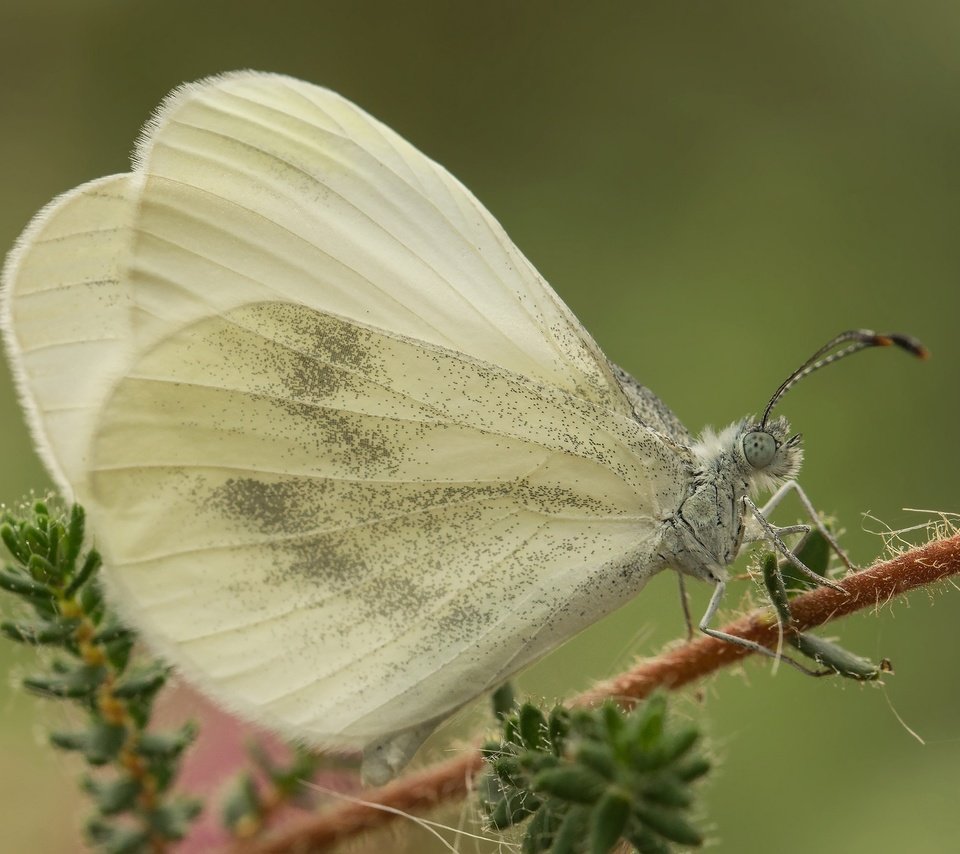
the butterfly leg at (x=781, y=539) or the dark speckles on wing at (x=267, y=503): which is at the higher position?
the dark speckles on wing at (x=267, y=503)

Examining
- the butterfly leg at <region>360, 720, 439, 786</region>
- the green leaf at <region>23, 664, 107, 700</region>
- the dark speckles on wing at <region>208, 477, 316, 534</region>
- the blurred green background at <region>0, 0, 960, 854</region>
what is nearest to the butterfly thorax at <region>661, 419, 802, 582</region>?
the blurred green background at <region>0, 0, 960, 854</region>

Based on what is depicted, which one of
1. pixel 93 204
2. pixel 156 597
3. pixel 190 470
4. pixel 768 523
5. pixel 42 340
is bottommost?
pixel 768 523

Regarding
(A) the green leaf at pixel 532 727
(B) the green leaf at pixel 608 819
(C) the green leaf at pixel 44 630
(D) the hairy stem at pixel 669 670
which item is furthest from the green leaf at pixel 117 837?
(B) the green leaf at pixel 608 819

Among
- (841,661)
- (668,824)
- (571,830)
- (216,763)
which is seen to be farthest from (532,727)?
(216,763)

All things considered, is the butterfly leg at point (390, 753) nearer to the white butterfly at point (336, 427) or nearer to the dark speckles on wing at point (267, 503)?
the white butterfly at point (336, 427)

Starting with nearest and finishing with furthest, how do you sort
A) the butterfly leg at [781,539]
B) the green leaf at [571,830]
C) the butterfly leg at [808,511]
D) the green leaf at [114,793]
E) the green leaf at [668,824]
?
1. the green leaf at [668,824]
2. the green leaf at [571,830]
3. the butterfly leg at [781,539]
4. the butterfly leg at [808,511]
5. the green leaf at [114,793]

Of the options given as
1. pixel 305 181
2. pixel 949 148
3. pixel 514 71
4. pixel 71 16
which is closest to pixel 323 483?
pixel 305 181

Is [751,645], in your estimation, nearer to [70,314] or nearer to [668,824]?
[668,824]

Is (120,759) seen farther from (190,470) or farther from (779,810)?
(779,810)
